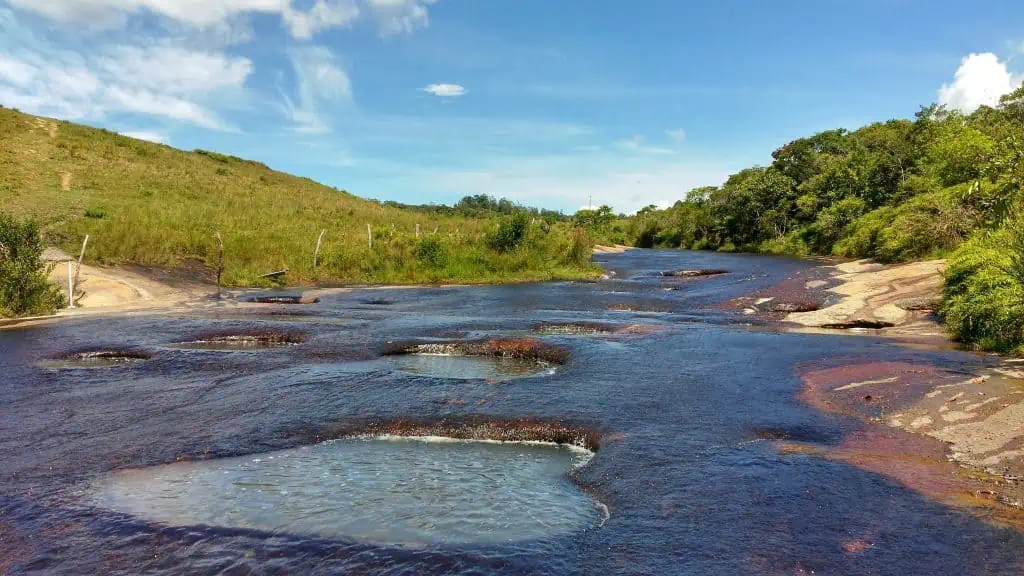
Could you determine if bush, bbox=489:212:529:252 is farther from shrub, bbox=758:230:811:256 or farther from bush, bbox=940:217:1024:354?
shrub, bbox=758:230:811:256

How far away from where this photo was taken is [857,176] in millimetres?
49562

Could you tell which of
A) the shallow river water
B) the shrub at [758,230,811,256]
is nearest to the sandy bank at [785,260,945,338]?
the shallow river water

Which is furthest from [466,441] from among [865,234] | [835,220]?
[835,220]

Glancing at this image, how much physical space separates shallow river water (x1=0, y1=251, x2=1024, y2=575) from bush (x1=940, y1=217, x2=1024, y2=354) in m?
1.21

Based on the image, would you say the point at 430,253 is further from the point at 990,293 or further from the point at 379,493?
the point at 379,493

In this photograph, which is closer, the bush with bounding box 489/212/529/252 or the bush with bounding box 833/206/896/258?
the bush with bounding box 489/212/529/252

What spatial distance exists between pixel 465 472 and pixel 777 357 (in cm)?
881

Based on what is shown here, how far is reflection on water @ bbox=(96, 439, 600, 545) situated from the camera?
6.11 meters

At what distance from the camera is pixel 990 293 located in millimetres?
13695

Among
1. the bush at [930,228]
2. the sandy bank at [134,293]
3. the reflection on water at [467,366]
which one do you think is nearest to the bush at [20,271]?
the sandy bank at [134,293]

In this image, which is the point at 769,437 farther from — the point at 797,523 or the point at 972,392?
the point at 972,392

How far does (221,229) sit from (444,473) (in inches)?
1273

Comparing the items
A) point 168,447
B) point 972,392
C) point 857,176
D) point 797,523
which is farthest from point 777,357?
point 857,176

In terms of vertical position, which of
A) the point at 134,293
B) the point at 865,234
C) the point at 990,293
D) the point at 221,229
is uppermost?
the point at 221,229
